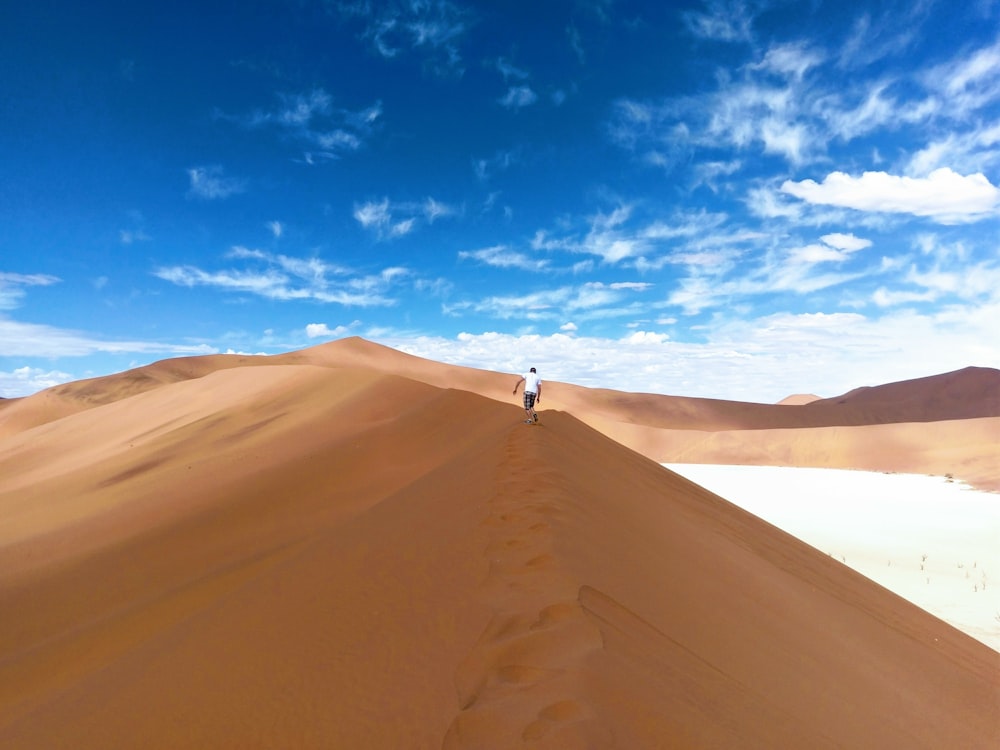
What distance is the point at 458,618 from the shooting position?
9.78 ft

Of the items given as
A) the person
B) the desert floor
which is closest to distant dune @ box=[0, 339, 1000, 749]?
the person

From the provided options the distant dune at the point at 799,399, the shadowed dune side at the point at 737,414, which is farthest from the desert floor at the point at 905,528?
the distant dune at the point at 799,399

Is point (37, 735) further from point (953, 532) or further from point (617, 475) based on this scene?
point (953, 532)

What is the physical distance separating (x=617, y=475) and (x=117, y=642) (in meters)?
5.27

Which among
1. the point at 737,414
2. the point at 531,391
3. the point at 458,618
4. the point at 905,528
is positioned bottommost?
the point at 905,528

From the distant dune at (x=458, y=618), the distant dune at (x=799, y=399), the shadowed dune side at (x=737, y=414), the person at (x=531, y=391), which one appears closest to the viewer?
the distant dune at (x=458, y=618)

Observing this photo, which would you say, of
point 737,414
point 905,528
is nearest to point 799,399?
point 737,414

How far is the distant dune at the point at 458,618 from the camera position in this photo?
2426 millimetres

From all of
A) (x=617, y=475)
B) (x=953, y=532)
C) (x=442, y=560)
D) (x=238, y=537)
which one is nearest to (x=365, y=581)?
(x=442, y=560)

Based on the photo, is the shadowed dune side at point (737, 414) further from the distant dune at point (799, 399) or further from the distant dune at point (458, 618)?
the distant dune at point (799, 399)

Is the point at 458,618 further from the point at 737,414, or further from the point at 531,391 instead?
the point at 737,414

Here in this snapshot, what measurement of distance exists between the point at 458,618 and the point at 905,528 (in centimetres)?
1614

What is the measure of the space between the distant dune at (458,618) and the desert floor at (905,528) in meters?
3.49

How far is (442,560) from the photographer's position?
3781mm
